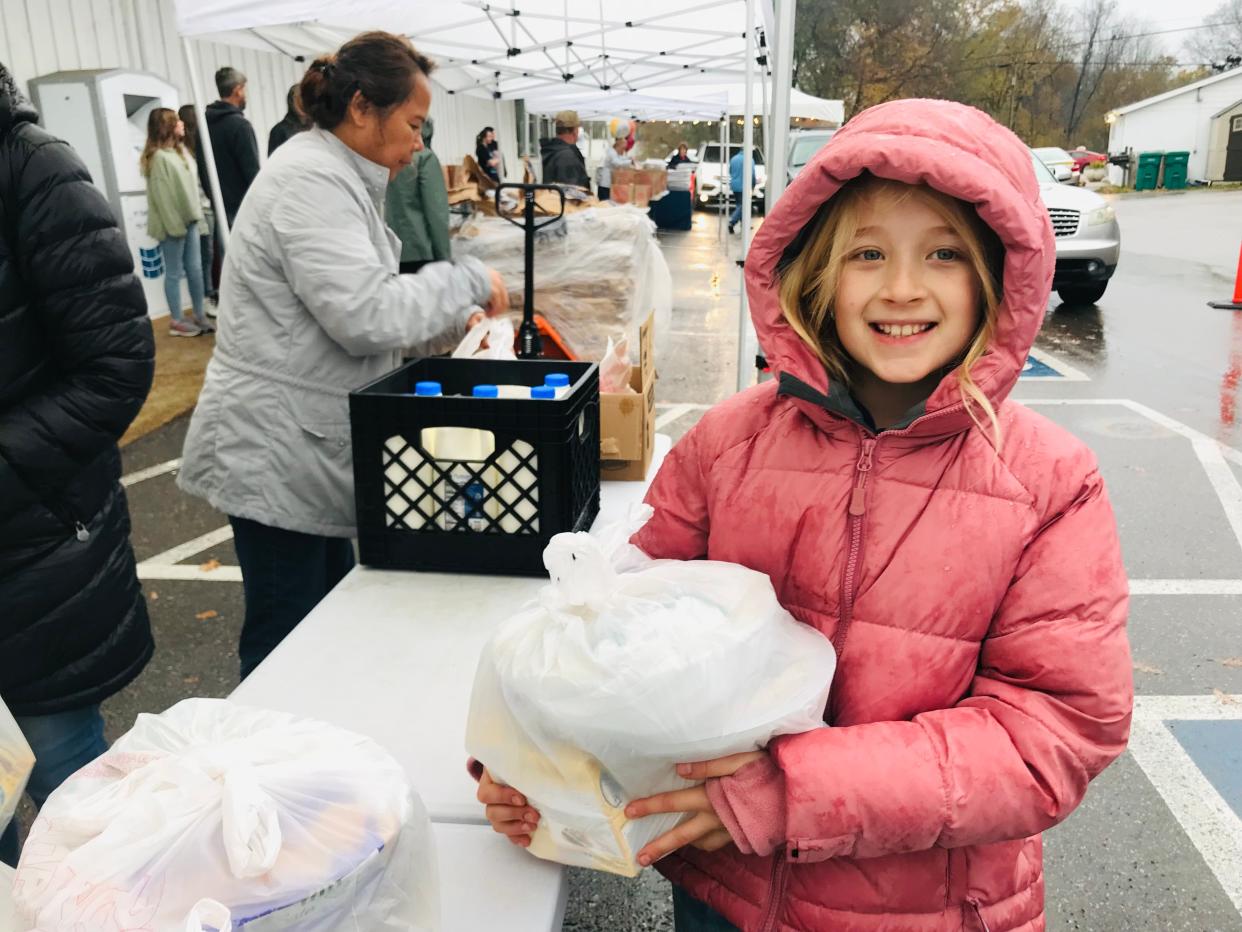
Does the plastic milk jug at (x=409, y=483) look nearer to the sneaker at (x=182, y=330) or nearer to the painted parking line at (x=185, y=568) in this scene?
the painted parking line at (x=185, y=568)

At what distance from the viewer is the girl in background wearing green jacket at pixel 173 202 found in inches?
313

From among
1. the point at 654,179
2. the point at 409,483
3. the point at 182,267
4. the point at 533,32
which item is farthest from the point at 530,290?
the point at 654,179

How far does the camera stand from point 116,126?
312 inches

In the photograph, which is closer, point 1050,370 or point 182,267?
point 1050,370

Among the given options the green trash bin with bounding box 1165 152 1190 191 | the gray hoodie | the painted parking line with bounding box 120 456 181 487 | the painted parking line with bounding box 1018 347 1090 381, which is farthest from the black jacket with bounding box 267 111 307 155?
the green trash bin with bounding box 1165 152 1190 191

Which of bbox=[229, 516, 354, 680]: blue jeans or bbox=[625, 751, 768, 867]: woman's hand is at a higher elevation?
bbox=[625, 751, 768, 867]: woman's hand

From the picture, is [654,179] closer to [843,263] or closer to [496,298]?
[496,298]

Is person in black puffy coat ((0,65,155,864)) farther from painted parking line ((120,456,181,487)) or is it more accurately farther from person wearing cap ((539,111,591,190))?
person wearing cap ((539,111,591,190))

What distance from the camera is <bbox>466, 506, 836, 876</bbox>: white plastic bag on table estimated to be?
40.1 inches

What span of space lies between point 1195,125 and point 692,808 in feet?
184

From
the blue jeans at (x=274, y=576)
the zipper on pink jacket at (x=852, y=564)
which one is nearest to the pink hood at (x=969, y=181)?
the zipper on pink jacket at (x=852, y=564)

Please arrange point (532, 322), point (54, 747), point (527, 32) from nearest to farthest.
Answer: point (54, 747) < point (532, 322) < point (527, 32)

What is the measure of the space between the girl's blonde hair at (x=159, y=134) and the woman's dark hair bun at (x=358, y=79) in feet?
21.6

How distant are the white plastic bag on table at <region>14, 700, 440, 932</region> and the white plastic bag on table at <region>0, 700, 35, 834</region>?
251 millimetres
